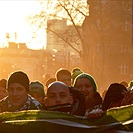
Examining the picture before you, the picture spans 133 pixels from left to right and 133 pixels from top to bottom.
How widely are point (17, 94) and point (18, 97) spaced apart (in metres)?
0.04

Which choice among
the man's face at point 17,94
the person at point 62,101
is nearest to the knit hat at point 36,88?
the man's face at point 17,94

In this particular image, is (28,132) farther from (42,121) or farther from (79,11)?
(79,11)

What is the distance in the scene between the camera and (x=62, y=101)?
22.7ft

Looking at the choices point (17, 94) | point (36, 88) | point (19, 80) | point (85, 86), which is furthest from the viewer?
point (36, 88)

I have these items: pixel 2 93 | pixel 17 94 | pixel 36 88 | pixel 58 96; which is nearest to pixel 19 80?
pixel 17 94

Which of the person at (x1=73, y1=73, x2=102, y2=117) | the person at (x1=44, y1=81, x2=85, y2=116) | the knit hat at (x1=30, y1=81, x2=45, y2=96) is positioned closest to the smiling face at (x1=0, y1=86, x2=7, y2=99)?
the knit hat at (x1=30, y1=81, x2=45, y2=96)

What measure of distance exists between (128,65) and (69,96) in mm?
72186

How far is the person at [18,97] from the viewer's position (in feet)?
24.6

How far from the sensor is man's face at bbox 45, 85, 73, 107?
6.93 m

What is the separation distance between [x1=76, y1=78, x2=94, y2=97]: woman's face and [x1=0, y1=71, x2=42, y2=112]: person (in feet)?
3.21

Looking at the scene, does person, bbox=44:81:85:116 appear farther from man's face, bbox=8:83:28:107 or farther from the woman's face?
the woman's face

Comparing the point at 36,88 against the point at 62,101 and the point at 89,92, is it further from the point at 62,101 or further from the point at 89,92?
the point at 62,101

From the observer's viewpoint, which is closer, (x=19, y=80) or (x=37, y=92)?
(x=19, y=80)

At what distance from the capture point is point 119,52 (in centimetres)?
7800
